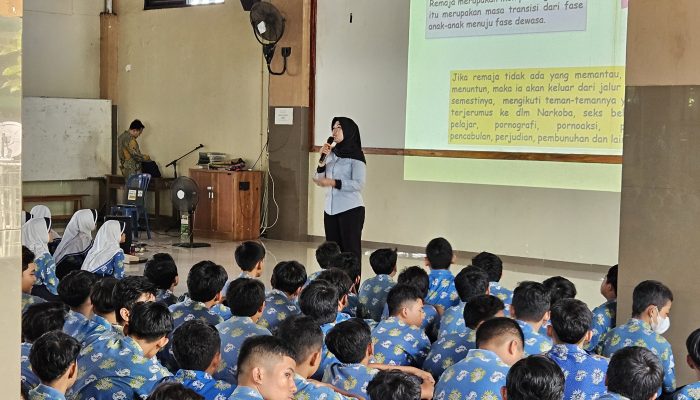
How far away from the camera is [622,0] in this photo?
7801 mm

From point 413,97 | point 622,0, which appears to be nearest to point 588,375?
point 622,0

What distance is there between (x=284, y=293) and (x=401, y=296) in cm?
90

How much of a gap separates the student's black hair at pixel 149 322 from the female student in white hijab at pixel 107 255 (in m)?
2.57

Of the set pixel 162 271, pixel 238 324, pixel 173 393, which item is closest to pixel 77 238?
pixel 162 271

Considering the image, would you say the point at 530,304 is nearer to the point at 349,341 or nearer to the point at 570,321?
the point at 570,321

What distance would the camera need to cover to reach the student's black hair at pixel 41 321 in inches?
137

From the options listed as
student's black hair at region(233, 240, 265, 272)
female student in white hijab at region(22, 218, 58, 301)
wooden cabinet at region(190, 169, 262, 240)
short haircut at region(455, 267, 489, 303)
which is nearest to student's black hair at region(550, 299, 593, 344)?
short haircut at region(455, 267, 489, 303)

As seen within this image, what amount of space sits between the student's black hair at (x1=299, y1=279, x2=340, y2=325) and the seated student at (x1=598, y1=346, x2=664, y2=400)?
1330mm

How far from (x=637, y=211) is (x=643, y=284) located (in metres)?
0.41

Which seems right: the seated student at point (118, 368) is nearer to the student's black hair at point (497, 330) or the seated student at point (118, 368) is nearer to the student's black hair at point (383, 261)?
the student's black hair at point (497, 330)

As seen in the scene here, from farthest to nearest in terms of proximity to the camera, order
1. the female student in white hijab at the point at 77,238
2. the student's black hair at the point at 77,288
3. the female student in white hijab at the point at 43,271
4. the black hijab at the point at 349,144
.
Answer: the black hijab at the point at 349,144, the female student in white hijab at the point at 77,238, the female student in white hijab at the point at 43,271, the student's black hair at the point at 77,288

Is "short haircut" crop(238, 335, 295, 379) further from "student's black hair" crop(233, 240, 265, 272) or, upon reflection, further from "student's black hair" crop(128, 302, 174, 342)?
"student's black hair" crop(233, 240, 265, 272)

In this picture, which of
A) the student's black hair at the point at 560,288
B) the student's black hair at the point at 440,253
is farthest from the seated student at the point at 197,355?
the student's black hair at the point at 440,253

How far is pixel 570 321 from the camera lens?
3.34 meters
